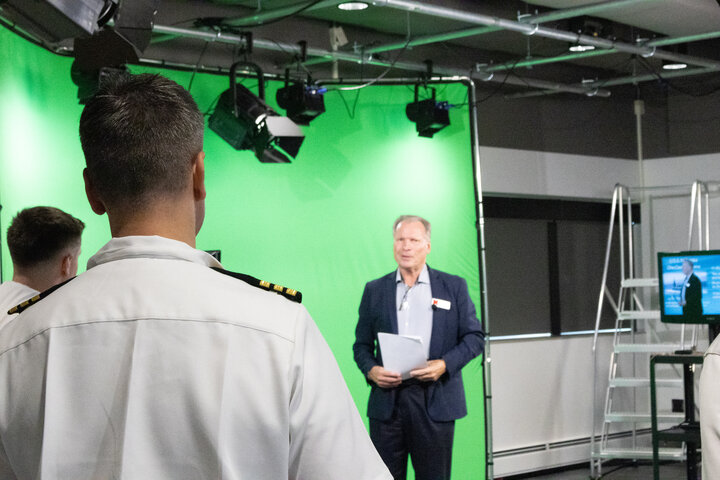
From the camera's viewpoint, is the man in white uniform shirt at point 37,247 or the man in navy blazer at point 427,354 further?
the man in navy blazer at point 427,354

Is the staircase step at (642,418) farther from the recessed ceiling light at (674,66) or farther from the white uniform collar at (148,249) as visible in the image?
the white uniform collar at (148,249)

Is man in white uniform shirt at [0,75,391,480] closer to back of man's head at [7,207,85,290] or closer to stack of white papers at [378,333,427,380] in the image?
back of man's head at [7,207,85,290]

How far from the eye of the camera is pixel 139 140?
1.21 metres

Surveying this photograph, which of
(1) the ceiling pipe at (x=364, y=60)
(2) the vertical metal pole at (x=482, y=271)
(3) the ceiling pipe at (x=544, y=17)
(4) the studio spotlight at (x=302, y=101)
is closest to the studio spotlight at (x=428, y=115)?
(2) the vertical metal pole at (x=482, y=271)

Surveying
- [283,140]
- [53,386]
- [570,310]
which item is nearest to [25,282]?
[53,386]

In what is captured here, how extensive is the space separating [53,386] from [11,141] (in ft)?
10.8

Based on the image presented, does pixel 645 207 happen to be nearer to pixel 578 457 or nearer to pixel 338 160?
pixel 578 457

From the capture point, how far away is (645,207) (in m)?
8.48

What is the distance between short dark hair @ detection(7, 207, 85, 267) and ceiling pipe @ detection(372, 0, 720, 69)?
8.26 ft

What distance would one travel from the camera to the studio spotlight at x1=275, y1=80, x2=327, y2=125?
544cm

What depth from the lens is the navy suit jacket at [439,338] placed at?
418 cm

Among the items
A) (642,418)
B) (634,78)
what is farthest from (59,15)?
(634,78)

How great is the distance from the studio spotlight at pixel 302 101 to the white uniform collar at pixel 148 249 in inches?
169

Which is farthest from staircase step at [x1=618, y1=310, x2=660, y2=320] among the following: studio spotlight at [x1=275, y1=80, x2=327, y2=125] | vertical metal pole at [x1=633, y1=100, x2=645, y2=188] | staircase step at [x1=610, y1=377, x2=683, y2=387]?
studio spotlight at [x1=275, y1=80, x2=327, y2=125]
